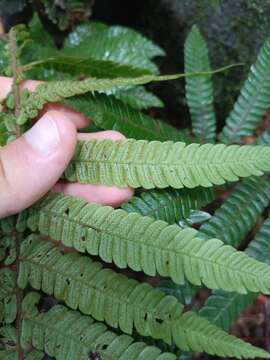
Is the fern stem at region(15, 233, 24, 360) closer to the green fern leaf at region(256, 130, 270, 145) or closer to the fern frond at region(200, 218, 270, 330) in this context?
the fern frond at region(200, 218, 270, 330)

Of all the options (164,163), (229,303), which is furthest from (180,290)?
(164,163)

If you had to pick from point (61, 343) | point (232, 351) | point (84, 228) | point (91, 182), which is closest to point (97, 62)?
point (91, 182)

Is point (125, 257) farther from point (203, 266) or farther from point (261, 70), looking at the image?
point (261, 70)

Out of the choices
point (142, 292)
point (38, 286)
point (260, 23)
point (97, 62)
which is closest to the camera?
point (142, 292)

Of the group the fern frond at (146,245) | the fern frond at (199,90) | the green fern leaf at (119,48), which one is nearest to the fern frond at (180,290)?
the fern frond at (146,245)

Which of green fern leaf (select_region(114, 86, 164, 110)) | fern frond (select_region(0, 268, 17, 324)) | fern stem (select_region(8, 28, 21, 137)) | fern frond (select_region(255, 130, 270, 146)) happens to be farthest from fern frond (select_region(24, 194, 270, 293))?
green fern leaf (select_region(114, 86, 164, 110))

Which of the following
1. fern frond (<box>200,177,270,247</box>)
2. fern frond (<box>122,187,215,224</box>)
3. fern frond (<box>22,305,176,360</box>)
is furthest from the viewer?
fern frond (<box>200,177,270,247</box>)

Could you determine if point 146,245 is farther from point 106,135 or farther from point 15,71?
point 15,71
